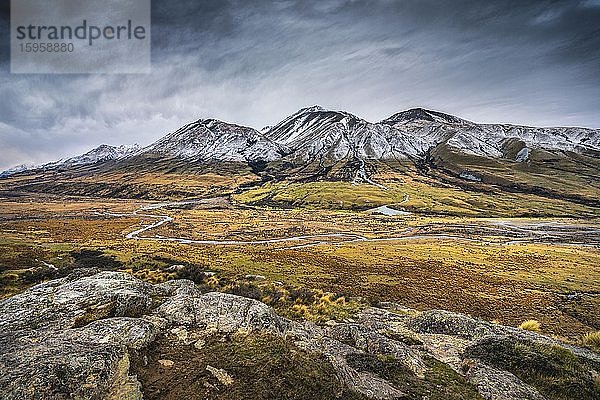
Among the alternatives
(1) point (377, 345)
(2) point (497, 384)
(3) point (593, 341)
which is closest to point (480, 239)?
(3) point (593, 341)

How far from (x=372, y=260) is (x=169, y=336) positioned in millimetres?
52713

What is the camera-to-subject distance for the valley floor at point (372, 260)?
38.8 m

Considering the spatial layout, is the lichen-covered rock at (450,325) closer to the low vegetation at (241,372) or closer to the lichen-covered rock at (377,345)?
the lichen-covered rock at (377,345)

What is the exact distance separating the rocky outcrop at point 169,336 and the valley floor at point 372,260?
478 inches

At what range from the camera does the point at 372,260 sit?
66.4 meters

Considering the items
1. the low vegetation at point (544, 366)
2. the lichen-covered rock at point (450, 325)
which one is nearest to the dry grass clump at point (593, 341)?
the low vegetation at point (544, 366)

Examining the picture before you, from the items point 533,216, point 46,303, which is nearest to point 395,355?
point 46,303

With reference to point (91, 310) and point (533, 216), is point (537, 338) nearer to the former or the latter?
point (91, 310)

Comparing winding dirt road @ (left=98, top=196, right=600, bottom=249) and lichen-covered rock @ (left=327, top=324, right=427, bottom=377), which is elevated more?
lichen-covered rock @ (left=327, top=324, right=427, bottom=377)

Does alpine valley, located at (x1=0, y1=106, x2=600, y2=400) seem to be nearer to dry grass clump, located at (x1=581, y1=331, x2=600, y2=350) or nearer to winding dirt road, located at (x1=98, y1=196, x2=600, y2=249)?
dry grass clump, located at (x1=581, y1=331, x2=600, y2=350)

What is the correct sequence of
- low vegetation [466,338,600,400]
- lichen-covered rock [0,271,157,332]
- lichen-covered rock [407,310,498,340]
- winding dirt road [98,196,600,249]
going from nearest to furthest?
low vegetation [466,338,600,400] < lichen-covered rock [0,271,157,332] < lichen-covered rock [407,310,498,340] < winding dirt road [98,196,600,249]

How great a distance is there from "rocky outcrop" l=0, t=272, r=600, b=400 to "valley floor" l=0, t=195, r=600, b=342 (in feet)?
39.8

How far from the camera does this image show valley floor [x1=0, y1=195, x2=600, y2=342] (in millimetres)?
38844

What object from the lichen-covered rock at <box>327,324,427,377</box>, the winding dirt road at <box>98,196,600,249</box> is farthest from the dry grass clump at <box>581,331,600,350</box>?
the winding dirt road at <box>98,196,600,249</box>
